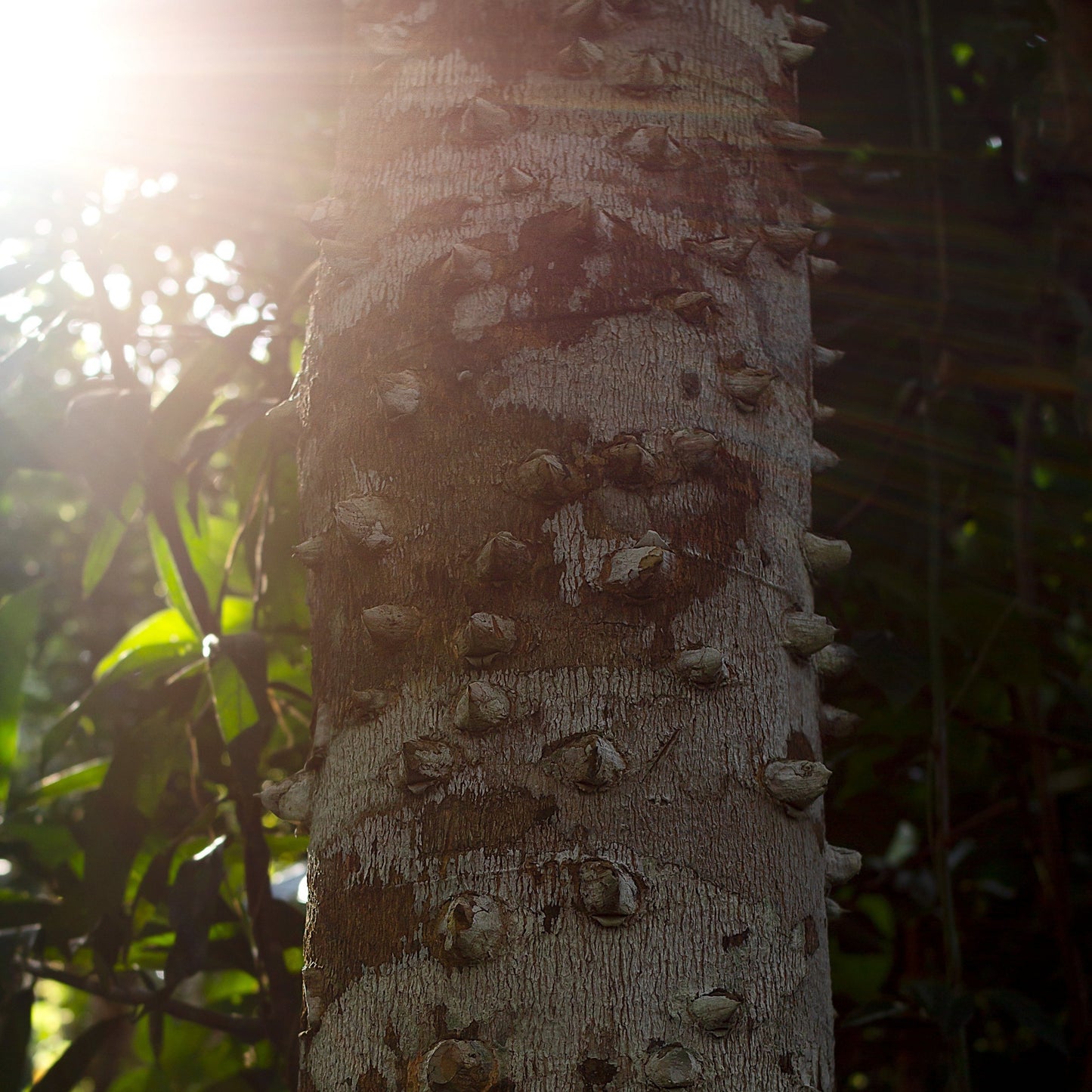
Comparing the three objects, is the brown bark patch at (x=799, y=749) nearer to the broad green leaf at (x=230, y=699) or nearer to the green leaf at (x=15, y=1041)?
the broad green leaf at (x=230, y=699)

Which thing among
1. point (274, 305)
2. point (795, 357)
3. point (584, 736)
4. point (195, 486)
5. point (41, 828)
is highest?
point (274, 305)

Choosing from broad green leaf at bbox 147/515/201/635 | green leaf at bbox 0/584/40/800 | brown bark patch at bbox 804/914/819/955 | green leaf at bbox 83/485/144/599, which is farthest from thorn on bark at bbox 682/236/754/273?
green leaf at bbox 0/584/40/800

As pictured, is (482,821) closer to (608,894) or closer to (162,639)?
(608,894)

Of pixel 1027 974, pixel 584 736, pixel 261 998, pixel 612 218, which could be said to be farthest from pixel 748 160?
pixel 1027 974

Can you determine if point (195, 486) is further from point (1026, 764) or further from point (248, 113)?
point (1026, 764)

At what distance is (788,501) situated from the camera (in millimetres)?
850

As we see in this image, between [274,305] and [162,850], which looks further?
[274,305]

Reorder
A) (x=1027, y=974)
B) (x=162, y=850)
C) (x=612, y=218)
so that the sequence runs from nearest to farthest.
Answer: (x=612, y=218) < (x=162, y=850) < (x=1027, y=974)

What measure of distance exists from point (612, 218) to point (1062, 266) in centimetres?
146

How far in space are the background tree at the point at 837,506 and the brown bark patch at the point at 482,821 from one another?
25.1 inches

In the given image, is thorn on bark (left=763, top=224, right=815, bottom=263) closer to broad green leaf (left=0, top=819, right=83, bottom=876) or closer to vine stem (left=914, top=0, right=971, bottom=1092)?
vine stem (left=914, top=0, right=971, bottom=1092)

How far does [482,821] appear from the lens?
2.22 feet

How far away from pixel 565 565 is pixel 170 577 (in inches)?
39.2

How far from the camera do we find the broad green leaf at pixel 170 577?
1.52m
